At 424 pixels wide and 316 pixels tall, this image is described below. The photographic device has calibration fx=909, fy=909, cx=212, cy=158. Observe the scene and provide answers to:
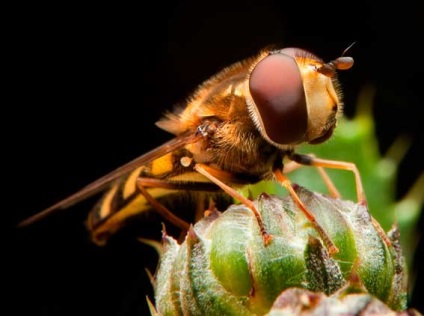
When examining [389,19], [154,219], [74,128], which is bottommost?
[154,219]

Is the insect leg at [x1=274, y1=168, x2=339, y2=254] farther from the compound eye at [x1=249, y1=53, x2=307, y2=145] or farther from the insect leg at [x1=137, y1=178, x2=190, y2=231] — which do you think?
the insect leg at [x1=137, y1=178, x2=190, y2=231]

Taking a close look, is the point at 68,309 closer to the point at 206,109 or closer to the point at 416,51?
the point at 206,109

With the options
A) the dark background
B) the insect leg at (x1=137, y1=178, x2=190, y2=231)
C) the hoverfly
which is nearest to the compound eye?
the hoverfly

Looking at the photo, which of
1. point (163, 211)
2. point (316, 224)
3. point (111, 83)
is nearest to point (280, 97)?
point (316, 224)

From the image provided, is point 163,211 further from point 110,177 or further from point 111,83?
point 111,83

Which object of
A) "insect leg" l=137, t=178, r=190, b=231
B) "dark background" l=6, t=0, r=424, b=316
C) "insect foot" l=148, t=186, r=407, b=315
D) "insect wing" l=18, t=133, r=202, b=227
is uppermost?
"dark background" l=6, t=0, r=424, b=316

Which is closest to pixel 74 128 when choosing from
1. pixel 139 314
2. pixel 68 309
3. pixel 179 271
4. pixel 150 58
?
pixel 150 58
